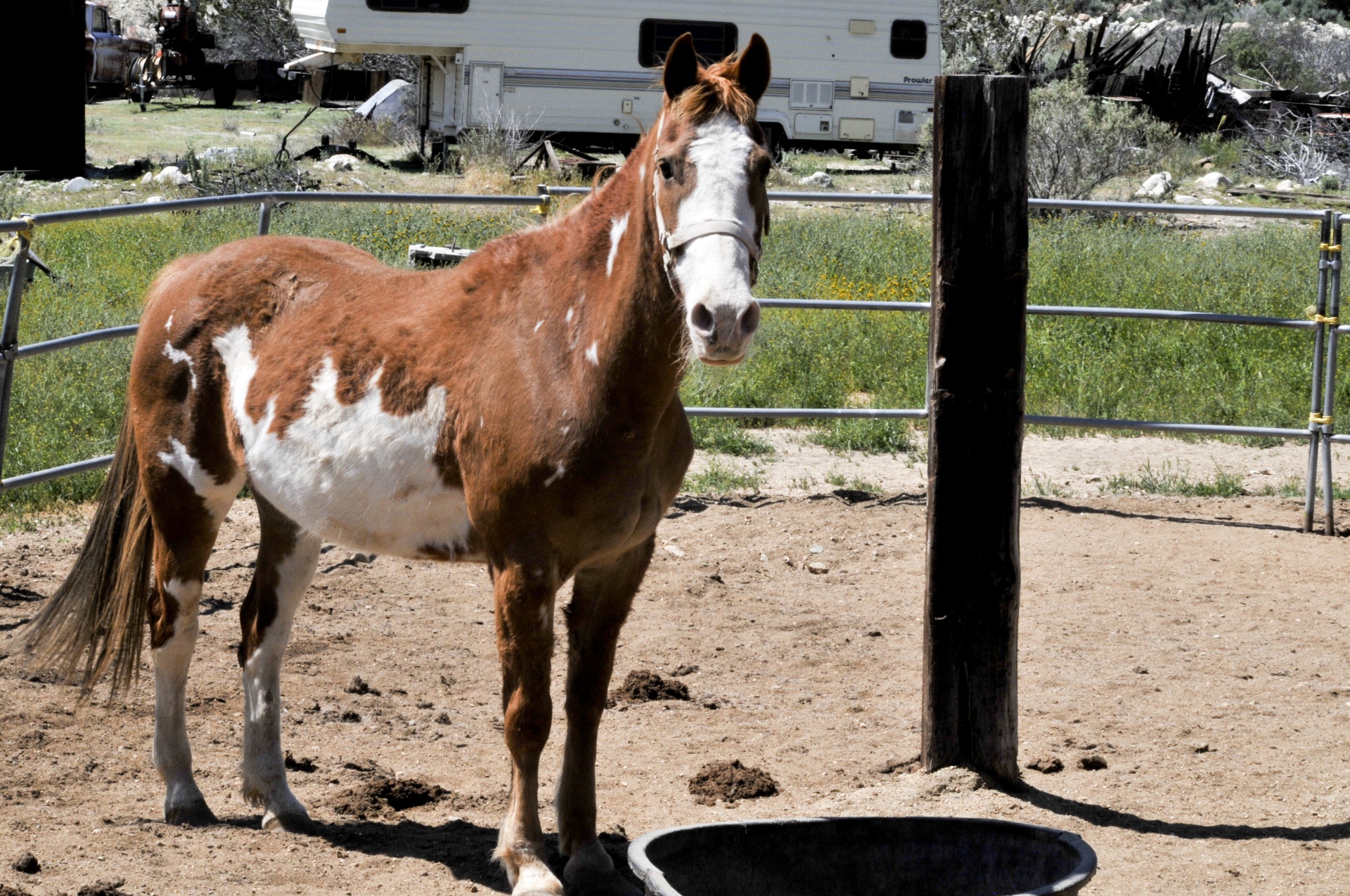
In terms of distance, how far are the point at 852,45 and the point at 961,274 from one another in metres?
16.7

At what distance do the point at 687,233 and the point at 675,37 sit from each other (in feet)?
56.6

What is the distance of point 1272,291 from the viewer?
10.6 metres

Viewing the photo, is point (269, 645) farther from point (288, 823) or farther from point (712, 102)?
point (712, 102)

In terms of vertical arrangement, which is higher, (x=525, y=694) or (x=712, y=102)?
(x=712, y=102)

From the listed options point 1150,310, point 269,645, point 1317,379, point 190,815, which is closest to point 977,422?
point 269,645

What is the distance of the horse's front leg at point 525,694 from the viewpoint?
3.10 meters

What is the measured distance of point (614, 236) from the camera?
314cm

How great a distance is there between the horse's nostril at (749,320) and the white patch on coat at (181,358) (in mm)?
1918

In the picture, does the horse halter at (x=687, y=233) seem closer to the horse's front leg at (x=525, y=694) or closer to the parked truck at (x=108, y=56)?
the horse's front leg at (x=525, y=694)

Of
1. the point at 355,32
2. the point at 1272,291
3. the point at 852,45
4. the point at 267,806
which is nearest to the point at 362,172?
the point at 355,32

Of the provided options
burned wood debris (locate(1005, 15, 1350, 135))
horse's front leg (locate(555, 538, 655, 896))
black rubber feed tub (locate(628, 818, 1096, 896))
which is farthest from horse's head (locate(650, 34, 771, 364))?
burned wood debris (locate(1005, 15, 1350, 135))

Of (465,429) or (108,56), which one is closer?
(465,429)

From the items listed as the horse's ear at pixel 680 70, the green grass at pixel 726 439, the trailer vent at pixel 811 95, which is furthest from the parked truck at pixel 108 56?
the horse's ear at pixel 680 70

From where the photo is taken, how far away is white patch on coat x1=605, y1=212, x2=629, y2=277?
3115mm
